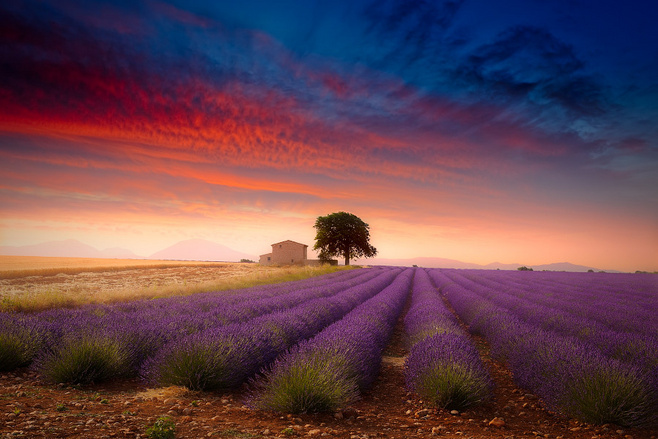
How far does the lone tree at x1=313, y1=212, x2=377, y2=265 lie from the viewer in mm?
42281

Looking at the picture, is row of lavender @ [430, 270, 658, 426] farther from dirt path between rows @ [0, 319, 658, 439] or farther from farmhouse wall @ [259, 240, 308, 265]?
farmhouse wall @ [259, 240, 308, 265]

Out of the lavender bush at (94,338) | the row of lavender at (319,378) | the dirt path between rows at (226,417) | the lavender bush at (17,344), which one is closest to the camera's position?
the dirt path between rows at (226,417)

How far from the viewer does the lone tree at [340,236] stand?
42281mm

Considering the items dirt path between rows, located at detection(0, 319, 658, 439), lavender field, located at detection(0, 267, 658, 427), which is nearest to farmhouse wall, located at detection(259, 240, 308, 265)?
lavender field, located at detection(0, 267, 658, 427)

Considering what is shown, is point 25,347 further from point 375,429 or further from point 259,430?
point 375,429

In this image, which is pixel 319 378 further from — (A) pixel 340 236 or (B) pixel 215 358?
(A) pixel 340 236

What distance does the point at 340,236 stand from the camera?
42250 mm

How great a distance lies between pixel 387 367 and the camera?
17.3 ft

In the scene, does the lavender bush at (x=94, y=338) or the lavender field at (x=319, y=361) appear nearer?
the lavender field at (x=319, y=361)

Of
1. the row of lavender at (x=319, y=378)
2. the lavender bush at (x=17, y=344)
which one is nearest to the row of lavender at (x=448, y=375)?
the row of lavender at (x=319, y=378)

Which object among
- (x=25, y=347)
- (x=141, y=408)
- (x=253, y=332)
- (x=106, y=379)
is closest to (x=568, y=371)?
(x=253, y=332)

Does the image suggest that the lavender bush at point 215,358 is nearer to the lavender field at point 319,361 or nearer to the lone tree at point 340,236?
the lavender field at point 319,361

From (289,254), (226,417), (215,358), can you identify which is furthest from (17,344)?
(289,254)

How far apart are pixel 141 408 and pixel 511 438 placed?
129 inches
